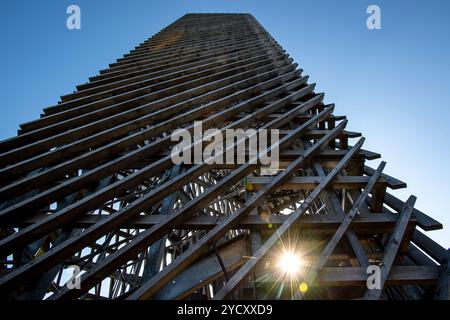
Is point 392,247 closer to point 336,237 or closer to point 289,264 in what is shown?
point 336,237

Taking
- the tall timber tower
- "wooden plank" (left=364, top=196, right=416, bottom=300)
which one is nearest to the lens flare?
the tall timber tower

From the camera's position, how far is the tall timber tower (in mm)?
1950

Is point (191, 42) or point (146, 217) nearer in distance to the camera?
point (146, 217)

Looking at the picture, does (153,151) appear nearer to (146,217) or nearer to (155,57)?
(146,217)

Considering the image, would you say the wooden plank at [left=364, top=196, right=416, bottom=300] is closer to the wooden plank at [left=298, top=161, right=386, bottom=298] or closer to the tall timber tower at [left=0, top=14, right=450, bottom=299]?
the tall timber tower at [left=0, top=14, right=450, bottom=299]

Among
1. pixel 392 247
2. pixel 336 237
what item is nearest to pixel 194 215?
pixel 336 237

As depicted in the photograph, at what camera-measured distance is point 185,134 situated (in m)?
3.37

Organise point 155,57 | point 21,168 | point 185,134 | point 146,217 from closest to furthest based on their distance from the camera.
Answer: point 146,217
point 21,168
point 185,134
point 155,57

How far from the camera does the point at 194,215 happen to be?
247 centimetres

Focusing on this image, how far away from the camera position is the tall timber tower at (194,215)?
1.95 meters

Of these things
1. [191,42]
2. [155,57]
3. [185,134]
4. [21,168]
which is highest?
[191,42]
